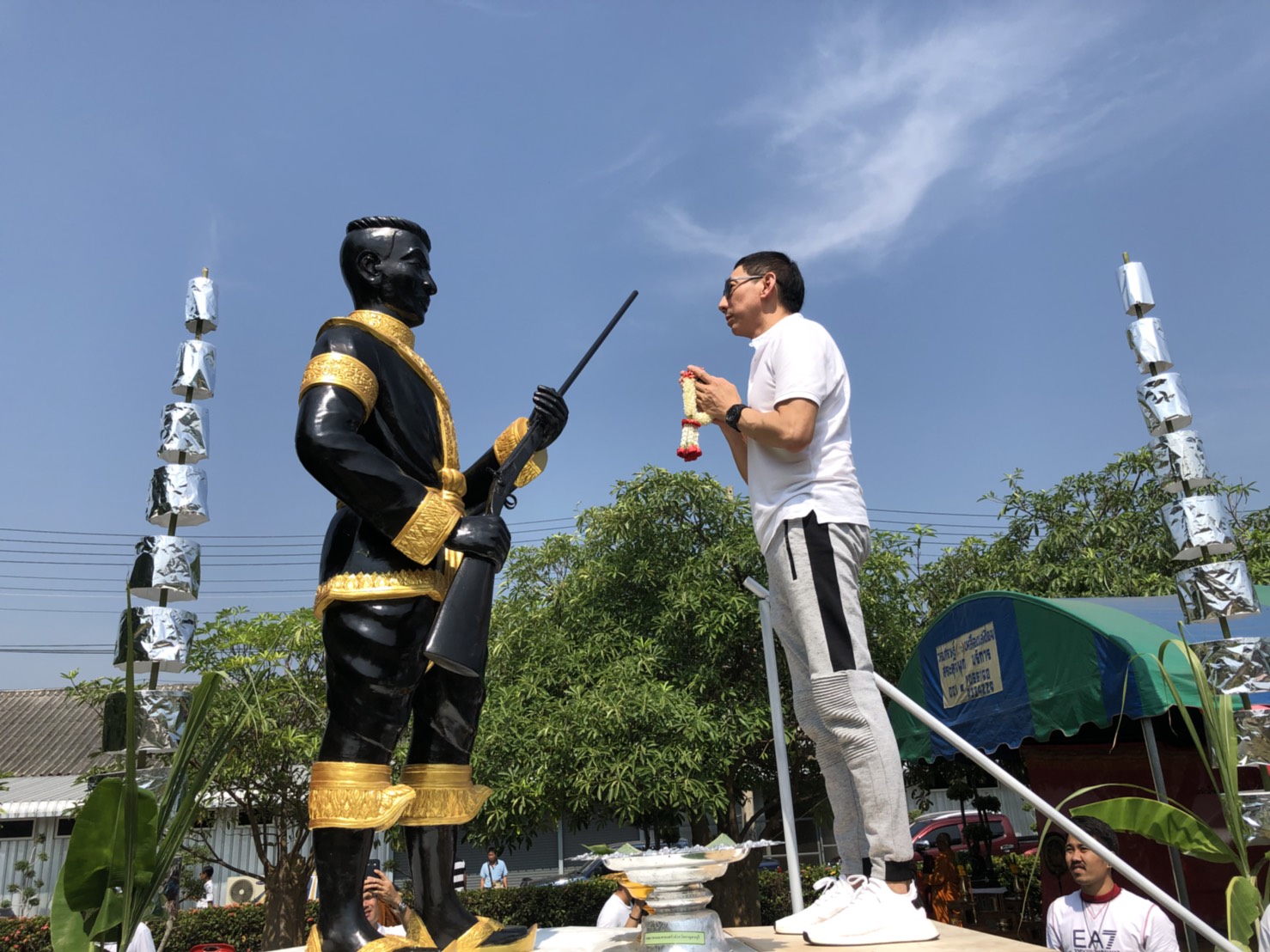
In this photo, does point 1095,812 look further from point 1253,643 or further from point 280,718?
point 280,718

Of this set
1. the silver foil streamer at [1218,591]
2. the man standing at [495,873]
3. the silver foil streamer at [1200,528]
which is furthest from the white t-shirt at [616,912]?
the man standing at [495,873]

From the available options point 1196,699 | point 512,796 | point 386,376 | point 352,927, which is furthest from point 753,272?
point 512,796

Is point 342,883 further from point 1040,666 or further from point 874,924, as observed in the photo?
point 1040,666

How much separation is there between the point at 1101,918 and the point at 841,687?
2.99 meters

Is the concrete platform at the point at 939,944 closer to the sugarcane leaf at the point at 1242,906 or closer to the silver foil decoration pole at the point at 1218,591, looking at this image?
the sugarcane leaf at the point at 1242,906

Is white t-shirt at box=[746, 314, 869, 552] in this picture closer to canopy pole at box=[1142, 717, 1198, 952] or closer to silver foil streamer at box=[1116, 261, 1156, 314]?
silver foil streamer at box=[1116, 261, 1156, 314]

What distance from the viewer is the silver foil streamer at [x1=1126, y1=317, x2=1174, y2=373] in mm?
4129

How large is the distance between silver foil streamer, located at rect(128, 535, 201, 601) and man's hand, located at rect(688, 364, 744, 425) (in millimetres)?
2027

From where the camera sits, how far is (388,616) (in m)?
2.37

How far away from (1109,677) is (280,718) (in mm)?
7981

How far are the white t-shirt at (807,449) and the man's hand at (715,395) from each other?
81 mm

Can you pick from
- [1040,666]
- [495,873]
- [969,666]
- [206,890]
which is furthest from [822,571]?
[206,890]

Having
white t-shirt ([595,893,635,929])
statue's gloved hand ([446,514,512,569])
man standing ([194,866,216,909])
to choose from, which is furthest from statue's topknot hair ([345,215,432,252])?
man standing ([194,866,216,909])

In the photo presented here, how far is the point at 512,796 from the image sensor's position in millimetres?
9180
